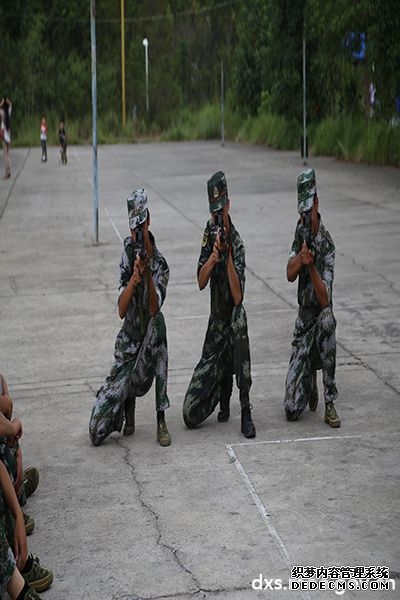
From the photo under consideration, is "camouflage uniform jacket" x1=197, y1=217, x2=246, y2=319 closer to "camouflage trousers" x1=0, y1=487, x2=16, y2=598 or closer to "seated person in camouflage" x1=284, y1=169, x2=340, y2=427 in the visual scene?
"seated person in camouflage" x1=284, y1=169, x2=340, y2=427

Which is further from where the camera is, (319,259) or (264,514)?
(319,259)

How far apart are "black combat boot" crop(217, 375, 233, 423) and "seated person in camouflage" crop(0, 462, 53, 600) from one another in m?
3.25

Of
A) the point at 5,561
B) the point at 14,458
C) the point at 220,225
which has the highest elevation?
the point at 220,225

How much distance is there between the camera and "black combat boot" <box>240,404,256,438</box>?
8664 mm

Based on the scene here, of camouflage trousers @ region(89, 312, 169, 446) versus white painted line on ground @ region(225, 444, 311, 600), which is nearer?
white painted line on ground @ region(225, 444, 311, 600)

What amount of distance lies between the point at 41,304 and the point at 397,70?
17.1 m

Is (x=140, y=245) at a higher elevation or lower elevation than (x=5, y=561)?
higher

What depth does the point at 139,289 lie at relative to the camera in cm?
857

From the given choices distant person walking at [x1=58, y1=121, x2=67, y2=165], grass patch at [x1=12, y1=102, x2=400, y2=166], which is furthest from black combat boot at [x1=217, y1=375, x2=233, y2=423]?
distant person walking at [x1=58, y1=121, x2=67, y2=165]

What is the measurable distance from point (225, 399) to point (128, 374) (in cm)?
88

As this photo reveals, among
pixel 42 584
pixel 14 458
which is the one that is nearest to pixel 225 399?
pixel 14 458

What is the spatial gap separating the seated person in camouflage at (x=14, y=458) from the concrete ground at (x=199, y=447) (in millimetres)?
103

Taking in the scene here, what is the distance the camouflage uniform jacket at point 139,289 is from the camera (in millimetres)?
8508

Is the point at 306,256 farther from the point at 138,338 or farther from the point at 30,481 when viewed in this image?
the point at 30,481
